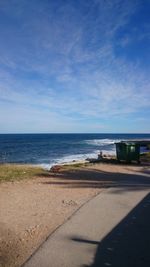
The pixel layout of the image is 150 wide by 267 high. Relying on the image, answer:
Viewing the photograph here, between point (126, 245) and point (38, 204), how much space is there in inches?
172

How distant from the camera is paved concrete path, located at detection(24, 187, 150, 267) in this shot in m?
5.69

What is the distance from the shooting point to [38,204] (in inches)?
403

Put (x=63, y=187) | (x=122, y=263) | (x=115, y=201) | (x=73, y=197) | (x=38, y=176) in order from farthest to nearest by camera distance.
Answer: (x=38, y=176) < (x=63, y=187) < (x=73, y=197) < (x=115, y=201) < (x=122, y=263)

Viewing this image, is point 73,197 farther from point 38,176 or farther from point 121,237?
point 38,176

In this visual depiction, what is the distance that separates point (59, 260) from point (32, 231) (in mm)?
1869

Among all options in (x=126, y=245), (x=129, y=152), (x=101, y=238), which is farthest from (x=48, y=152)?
(x=126, y=245)

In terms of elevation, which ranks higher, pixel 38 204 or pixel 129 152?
pixel 129 152

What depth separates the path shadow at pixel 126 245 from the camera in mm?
5637

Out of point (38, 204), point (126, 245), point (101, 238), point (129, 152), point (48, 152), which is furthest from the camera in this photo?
point (48, 152)

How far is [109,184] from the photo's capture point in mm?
14164

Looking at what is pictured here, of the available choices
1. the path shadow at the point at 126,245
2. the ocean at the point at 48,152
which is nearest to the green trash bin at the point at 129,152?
the ocean at the point at 48,152

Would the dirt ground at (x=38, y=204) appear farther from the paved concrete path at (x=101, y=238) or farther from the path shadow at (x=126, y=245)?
the path shadow at (x=126, y=245)

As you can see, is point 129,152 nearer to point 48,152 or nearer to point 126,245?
point 126,245

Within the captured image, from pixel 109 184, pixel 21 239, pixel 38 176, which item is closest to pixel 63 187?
pixel 109 184
